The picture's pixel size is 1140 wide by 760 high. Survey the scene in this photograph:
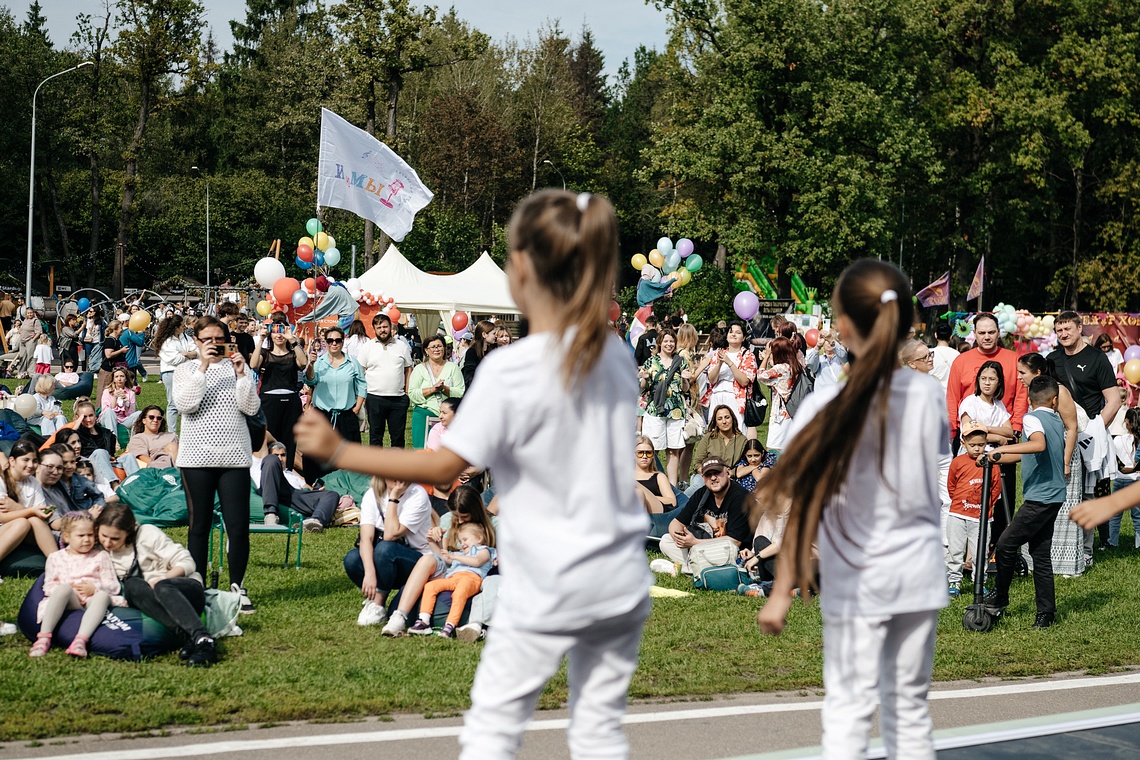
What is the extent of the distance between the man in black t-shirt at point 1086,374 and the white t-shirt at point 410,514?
596cm

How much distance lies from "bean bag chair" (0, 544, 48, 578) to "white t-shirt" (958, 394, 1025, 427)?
679 centimetres

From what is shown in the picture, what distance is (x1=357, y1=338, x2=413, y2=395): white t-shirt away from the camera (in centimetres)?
1321

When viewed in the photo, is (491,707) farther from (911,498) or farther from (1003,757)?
(1003,757)

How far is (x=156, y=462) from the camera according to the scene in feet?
38.2

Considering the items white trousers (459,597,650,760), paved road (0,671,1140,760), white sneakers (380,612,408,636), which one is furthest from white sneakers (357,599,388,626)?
white trousers (459,597,650,760)

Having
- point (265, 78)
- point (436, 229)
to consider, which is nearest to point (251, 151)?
point (265, 78)

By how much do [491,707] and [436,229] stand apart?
50.6m

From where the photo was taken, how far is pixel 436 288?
3147cm

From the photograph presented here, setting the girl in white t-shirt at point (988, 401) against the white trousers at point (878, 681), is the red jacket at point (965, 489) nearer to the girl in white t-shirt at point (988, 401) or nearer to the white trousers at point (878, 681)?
the girl in white t-shirt at point (988, 401)

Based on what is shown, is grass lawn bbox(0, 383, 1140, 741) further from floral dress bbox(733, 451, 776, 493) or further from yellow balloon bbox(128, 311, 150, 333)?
yellow balloon bbox(128, 311, 150, 333)

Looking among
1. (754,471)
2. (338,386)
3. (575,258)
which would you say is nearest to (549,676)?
(575,258)

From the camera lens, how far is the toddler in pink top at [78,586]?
21.8 ft

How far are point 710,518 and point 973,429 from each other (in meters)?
2.30

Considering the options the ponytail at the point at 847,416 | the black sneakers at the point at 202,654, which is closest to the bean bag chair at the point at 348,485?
the black sneakers at the point at 202,654
